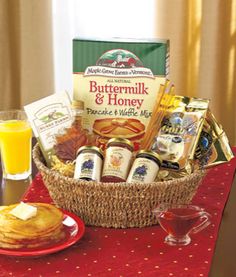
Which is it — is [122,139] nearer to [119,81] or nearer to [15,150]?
[119,81]

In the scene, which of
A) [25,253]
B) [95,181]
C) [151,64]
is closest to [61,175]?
[95,181]

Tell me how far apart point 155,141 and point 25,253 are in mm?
416

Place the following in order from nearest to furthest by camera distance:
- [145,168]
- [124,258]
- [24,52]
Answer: [124,258] < [145,168] < [24,52]

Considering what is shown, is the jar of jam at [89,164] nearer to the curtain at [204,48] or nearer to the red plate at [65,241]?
the red plate at [65,241]

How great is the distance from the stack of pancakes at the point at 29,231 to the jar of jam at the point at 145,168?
7.4 inches

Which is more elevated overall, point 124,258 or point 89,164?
point 89,164

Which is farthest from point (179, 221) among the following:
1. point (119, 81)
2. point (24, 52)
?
point (24, 52)

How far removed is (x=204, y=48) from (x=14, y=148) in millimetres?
1252

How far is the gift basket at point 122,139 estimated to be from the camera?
4.67 feet

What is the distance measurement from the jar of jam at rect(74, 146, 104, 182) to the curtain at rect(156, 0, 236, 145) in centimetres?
140

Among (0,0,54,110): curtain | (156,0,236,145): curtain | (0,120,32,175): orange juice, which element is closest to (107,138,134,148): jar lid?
(0,120,32,175): orange juice

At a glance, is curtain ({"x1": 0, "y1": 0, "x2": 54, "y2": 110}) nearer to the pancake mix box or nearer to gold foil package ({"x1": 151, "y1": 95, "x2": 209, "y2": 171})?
the pancake mix box

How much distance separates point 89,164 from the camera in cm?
145

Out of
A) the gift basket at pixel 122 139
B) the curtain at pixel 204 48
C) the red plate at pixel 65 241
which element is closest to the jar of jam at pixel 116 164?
the gift basket at pixel 122 139
